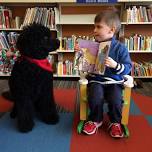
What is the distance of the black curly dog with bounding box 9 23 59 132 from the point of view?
1353 millimetres

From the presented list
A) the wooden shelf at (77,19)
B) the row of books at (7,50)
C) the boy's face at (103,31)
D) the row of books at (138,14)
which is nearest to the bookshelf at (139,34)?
the row of books at (138,14)

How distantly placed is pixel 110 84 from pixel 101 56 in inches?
7.9

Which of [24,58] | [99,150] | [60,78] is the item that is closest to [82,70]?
[24,58]

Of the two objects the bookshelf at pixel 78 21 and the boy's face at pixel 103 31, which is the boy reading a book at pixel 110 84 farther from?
the bookshelf at pixel 78 21

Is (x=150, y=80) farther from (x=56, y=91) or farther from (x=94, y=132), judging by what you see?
(x=94, y=132)

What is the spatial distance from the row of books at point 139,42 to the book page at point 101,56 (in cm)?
139

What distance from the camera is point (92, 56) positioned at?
1441 millimetres

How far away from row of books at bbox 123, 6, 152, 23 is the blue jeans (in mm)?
1437

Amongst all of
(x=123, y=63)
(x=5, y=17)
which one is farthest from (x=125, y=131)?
(x=5, y=17)

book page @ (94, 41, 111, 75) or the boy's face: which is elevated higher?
the boy's face

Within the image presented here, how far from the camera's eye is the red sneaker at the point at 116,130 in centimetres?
134

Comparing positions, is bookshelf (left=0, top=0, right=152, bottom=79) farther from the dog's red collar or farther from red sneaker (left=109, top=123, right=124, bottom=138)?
red sneaker (left=109, top=123, right=124, bottom=138)

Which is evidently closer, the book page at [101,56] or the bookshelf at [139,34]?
the book page at [101,56]

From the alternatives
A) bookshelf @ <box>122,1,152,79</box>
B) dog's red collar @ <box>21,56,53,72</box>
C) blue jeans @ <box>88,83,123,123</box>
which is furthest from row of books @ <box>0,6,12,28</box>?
blue jeans @ <box>88,83,123,123</box>
